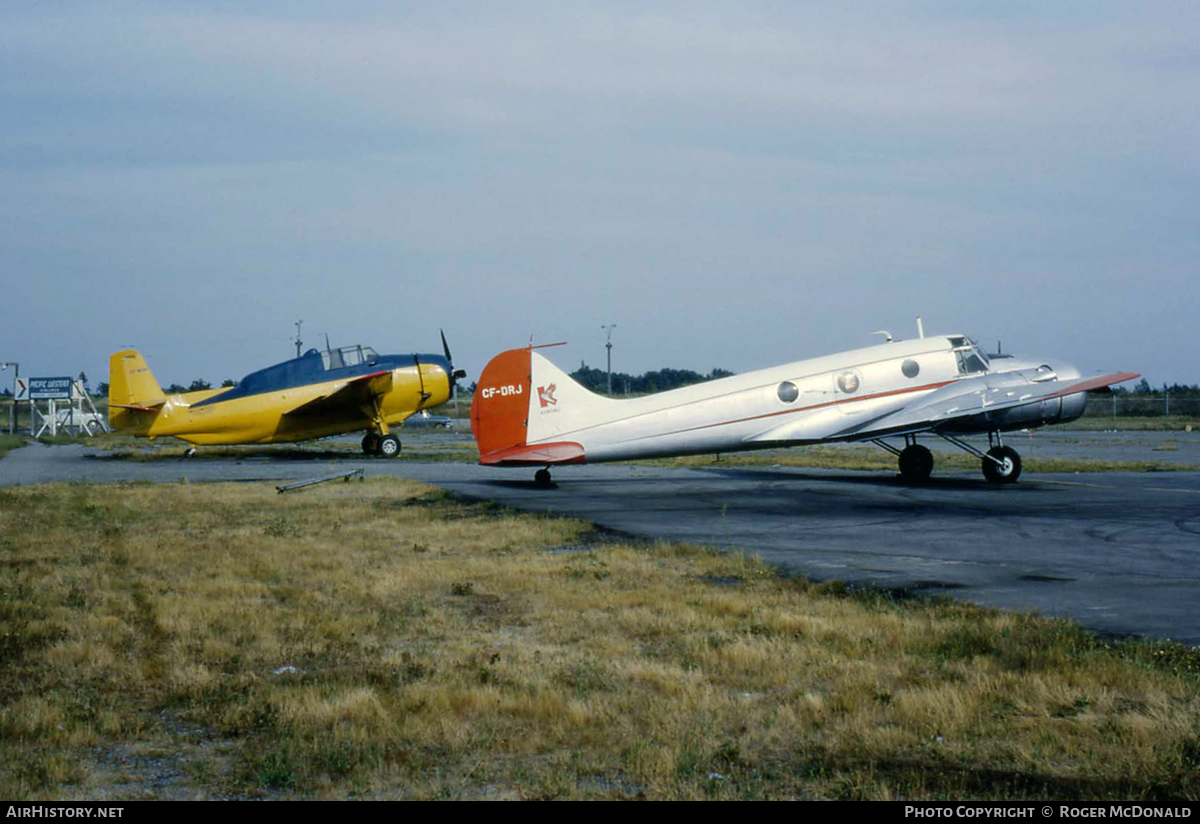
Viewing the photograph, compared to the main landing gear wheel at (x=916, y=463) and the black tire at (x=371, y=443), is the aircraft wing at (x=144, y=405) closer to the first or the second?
the black tire at (x=371, y=443)

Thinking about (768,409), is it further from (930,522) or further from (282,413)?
(282,413)

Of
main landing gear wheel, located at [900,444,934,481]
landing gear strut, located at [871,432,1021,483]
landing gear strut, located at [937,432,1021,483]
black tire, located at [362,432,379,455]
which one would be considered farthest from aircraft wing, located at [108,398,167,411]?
landing gear strut, located at [937,432,1021,483]

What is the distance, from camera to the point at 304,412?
3428 centimetres

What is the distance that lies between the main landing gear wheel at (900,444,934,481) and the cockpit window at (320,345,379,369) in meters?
19.8

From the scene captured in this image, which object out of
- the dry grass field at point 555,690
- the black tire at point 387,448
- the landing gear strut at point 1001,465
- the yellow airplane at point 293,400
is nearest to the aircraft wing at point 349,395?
the yellow airplane at point 293,400

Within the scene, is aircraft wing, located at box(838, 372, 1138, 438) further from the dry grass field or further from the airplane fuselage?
the airplane fuselage

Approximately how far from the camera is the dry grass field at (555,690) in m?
5.13

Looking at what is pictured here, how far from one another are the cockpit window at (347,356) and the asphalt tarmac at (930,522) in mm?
6480

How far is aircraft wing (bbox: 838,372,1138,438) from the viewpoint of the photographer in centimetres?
2181

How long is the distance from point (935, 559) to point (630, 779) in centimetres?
820

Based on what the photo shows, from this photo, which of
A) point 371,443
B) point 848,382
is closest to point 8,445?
point 371,443

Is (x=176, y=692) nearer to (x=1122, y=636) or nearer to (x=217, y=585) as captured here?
(x=217, y=585)

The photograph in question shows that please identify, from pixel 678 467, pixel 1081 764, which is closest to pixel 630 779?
pixel 1081 764

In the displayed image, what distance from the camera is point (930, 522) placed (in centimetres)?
1597
